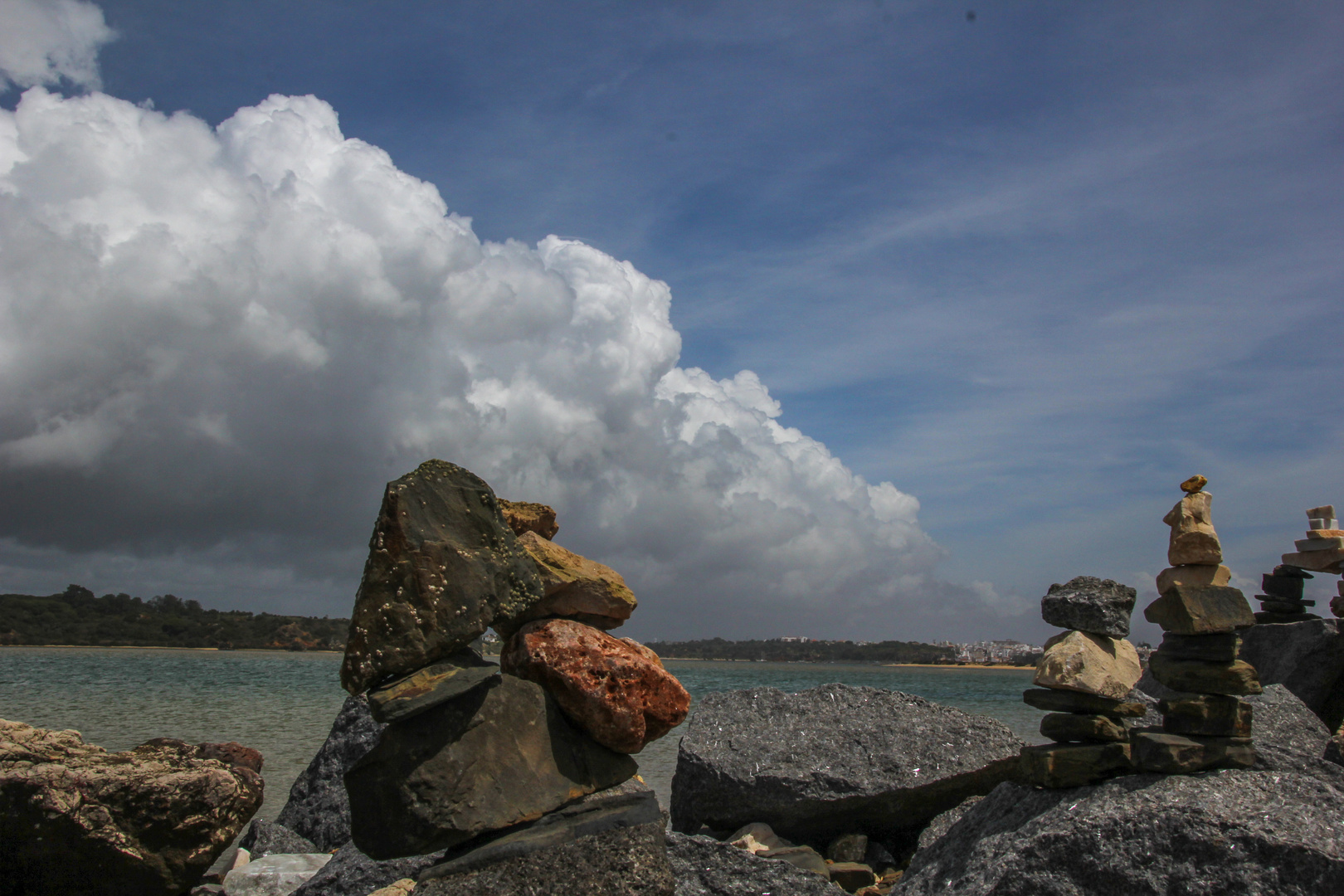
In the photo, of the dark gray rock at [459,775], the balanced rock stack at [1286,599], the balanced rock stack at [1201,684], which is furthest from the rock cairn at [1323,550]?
the dark gray rock at [459,775]

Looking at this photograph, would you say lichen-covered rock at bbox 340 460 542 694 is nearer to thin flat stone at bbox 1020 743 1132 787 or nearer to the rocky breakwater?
thin flat stone at bbox 1020 743 1132 787

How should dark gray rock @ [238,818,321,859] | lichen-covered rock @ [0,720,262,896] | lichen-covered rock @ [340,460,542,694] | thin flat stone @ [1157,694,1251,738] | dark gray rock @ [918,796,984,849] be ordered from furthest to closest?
dark gray rock @ [238,818,321,859] < dark gray rock @ [918,796,984,849] < lichen-covered rock @ [0,720,262,896] < thin flat stone @ [1157,694,1251,738] < lichen-covered rock @ [340,460,542,694]

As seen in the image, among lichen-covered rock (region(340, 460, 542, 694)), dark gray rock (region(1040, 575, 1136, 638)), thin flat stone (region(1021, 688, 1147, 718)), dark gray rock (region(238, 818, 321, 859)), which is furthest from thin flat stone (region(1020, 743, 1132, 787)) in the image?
dark gray rock (region(238, 818, 321, 859))

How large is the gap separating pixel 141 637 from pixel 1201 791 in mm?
107003

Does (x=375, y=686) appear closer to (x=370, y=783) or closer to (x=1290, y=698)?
(x=370, y=783)

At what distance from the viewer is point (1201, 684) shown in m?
7.09

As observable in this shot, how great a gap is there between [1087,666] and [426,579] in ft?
16.9

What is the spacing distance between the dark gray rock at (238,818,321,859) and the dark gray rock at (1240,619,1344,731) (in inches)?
559

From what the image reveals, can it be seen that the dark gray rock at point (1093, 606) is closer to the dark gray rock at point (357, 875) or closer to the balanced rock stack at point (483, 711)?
the balanced rock stack at point (483, 711)

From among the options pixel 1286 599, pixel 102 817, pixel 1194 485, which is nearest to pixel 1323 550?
pixel 1286 599

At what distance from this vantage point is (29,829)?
24.0ft

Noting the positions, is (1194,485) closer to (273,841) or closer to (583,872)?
(583,872)

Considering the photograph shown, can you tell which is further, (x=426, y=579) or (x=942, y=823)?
(x=942, y=823)

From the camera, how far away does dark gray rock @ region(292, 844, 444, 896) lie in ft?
24.2
